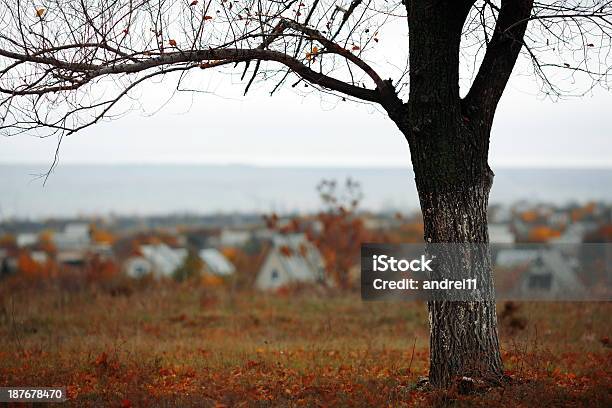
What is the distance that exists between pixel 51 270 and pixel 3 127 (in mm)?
13201

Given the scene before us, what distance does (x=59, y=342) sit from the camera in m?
10.9

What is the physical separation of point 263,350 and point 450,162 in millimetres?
4518

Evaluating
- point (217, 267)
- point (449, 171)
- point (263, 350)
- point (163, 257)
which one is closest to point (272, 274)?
point (217, 267)

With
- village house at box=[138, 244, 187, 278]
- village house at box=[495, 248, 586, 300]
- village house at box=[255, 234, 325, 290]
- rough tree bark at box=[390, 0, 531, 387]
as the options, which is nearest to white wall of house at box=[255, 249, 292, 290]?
village house at box=[255, 234, 325, 290]

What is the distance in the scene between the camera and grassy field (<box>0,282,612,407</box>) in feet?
23.5

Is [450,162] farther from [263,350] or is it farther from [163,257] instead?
[163,257]

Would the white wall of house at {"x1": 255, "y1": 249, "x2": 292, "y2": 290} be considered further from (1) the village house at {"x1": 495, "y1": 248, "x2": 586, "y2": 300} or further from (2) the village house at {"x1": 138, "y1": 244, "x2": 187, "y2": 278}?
(1) the village house at {"x1": 495, "y1": 248, "x2": 586, "y2": 300}

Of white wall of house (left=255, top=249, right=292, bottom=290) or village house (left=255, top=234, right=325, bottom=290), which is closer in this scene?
Answer: village house (left=255, top=234, right=325, bottom=290)

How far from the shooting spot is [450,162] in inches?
273

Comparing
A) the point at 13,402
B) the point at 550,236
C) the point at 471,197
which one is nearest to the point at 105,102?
the point at 13,402

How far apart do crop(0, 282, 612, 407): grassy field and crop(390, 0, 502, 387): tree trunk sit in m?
0.43

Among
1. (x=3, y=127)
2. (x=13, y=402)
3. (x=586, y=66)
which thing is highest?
(x=586, y=66)

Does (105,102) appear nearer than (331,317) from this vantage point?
Yes

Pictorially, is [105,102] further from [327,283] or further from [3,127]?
[327,283]
